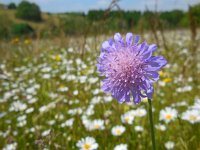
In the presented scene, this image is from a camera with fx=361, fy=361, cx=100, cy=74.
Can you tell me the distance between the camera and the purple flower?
103 centimetres

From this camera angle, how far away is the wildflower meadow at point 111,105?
109cm

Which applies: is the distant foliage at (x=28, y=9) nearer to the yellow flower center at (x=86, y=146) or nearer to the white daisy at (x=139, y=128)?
the white daisy at (x=139, y=128)

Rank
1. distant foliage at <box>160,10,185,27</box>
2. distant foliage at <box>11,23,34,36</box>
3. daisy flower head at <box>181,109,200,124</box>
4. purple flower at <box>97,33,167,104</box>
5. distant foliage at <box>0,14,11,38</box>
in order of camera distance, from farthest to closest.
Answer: distant foliage at <box>11,23,34,36</box>
distant foliage at <box>0,14,11,38</box>
distant foliage at <box>160,10,185,27</box>
daisy flower head at <box>181,109,200,124</box>
purple flower at <box>97,33,167,104</box>

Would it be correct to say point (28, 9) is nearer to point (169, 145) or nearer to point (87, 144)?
point (87, 144)

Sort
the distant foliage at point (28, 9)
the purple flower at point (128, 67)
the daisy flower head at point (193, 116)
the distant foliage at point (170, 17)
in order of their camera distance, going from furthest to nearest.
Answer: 1. the distant foliage at point (28, 9)
2. the distant foliage at point (170, 17)
3. the daisy flower head at point (193, 116)
4. the purple flower at point (128, 67)

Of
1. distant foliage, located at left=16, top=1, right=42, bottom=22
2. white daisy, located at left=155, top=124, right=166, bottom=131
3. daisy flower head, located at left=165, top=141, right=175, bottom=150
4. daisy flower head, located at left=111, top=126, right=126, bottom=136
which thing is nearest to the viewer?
daisy flower head, located at left=165, top=141, right=175, bottom=150

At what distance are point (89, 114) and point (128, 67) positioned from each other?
74.4 inches

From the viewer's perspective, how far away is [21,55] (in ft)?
24.3

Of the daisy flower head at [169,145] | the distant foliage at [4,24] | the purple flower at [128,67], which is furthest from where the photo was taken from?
the distant foliage at [4,24]

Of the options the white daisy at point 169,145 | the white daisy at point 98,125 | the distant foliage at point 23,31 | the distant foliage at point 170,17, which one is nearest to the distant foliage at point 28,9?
the distant foliage at point 23,31

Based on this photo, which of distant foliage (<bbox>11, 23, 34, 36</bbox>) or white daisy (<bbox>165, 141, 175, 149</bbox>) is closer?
white daisy (<bbox>165, 141, 175, 149</bbox>)

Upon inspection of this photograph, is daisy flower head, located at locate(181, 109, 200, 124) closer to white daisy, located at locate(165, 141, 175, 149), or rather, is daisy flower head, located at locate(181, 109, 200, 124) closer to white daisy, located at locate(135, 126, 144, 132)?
white daisy, located at locate(165, 141, 175, 149)

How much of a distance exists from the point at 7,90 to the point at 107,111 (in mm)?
2184

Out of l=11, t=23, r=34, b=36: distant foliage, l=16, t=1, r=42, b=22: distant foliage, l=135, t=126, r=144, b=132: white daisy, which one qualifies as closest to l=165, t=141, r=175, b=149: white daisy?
l=135, t=126, r=144, b=132: white daisy
